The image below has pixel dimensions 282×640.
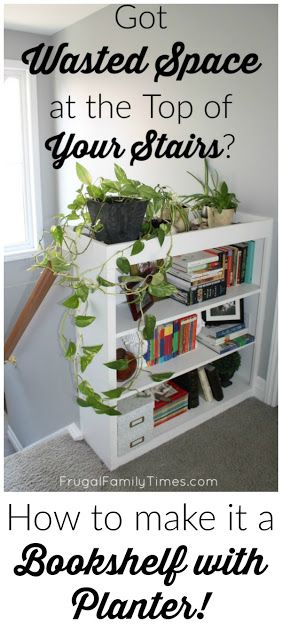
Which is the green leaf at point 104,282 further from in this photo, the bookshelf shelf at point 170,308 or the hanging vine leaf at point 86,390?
the hanging vine leaf at point 86,390

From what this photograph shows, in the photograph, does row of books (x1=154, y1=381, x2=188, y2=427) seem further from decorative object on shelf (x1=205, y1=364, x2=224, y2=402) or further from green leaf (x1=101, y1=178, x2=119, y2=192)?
green leaf (x1=101, y1=178, x2=119, y2=192)

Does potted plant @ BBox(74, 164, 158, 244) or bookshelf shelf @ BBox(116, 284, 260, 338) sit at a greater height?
potted plant @ BBox(74, 164, 158, 244)

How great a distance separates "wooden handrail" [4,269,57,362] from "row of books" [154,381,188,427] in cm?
68

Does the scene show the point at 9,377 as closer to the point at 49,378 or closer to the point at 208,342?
the point at 49,378

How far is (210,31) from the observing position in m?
2.35

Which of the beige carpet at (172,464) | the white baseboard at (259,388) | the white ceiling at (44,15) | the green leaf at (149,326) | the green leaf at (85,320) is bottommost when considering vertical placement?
the beige carpet at (172,464)

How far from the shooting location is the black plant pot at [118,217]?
165cm

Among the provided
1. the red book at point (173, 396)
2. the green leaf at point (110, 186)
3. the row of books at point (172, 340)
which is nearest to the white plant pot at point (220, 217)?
the row of books at point (172, 340)

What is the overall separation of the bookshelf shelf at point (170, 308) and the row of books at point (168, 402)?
1.42ft

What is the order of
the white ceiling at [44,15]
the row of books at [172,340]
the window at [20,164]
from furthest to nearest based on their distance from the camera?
the window at [20,164], the white ceiling at [44,15], the row of books at [172,340]

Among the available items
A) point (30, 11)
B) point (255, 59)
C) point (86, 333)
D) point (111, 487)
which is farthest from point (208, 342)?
point (30, 11)

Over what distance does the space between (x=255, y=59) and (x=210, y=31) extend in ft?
1.19

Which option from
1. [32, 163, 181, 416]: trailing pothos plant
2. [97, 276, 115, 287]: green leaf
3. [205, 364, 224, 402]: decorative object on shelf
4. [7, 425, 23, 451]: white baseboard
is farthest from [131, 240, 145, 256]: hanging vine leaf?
[7, 425, 23, 451]: white baseboard

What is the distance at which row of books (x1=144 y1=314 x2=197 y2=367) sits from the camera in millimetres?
2068
